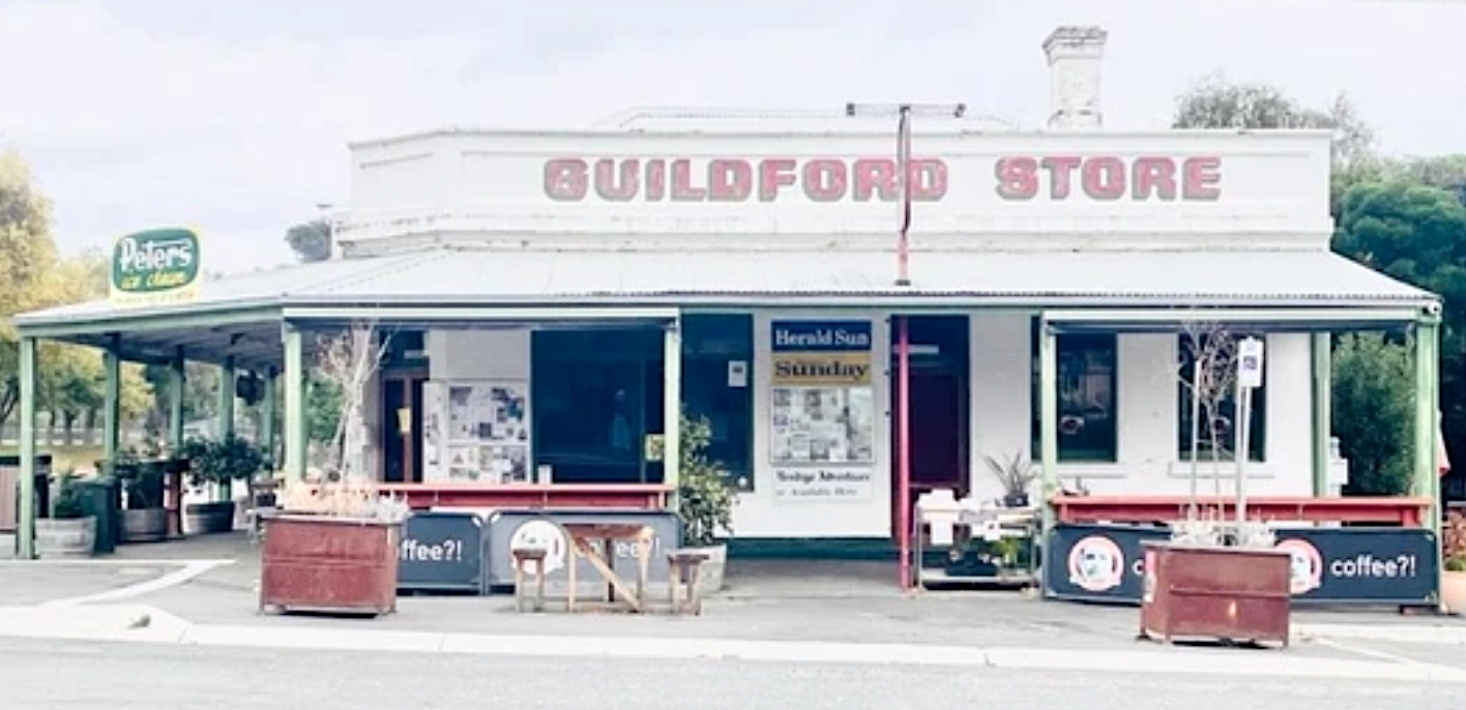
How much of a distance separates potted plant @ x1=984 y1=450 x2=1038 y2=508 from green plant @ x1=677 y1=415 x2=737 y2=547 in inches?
121

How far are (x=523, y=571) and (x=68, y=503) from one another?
8017 mm

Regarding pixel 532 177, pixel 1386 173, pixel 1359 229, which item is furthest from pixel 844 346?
pixel 1386 173

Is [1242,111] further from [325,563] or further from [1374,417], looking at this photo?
[325,563]

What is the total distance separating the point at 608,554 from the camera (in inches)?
636

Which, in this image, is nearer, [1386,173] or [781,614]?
[781,614]

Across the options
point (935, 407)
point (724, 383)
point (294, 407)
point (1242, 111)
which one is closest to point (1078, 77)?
point (935, 407)

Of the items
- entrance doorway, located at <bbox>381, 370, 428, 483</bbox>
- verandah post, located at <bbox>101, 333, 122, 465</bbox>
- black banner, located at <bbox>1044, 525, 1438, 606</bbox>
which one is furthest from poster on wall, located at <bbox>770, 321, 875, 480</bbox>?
verandah post, located at <bbox>101, 333, 122, 465</bbox>

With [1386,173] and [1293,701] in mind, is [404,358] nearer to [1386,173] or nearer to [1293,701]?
[1293,701]

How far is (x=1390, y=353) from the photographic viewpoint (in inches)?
959

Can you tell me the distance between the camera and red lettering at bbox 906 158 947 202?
21453 mm

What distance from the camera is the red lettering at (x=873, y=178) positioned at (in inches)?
841

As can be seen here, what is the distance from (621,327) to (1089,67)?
943 cm

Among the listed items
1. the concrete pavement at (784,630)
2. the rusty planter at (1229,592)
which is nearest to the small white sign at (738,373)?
the concrete pavement at (784,630)

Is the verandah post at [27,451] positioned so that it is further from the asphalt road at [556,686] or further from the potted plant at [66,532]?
the asphalt road at [556,686]
